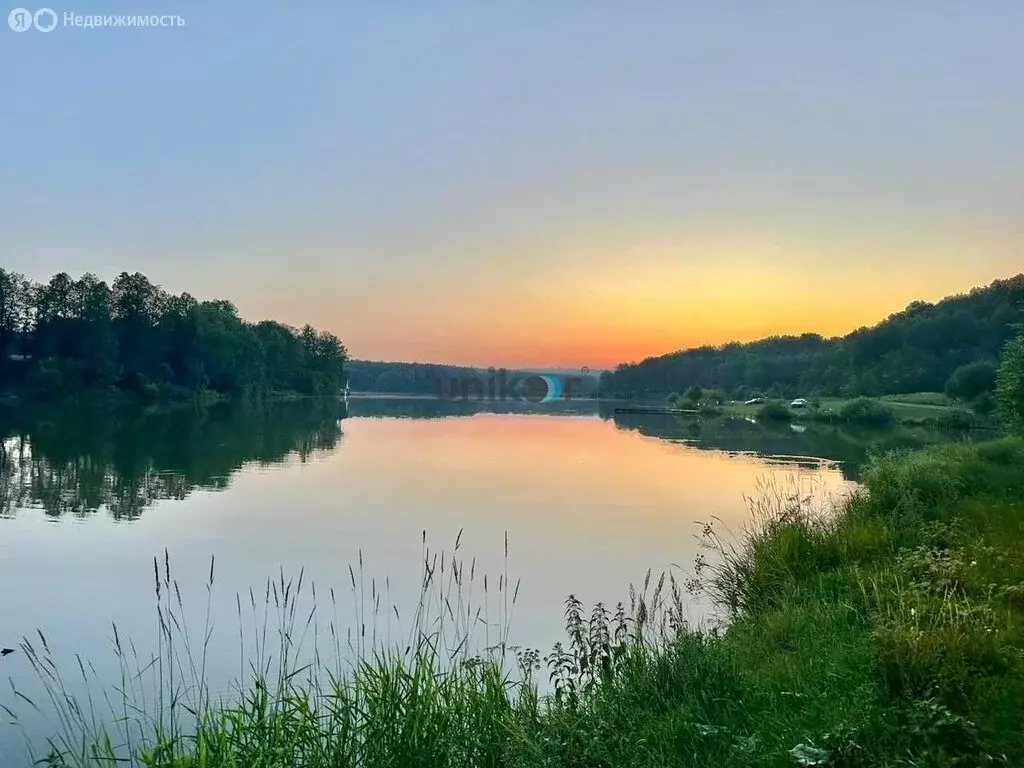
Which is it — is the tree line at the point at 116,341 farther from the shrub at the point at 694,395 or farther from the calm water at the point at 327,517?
the shrub at the point at 694,395

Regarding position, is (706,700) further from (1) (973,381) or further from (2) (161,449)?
A: (1) (973,381)

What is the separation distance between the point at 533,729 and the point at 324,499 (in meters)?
15.6

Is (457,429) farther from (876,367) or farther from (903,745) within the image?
(876,367)

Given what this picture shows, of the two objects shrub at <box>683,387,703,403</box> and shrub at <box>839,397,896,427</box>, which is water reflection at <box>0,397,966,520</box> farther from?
shrub at <box>683,387,703,403</box>

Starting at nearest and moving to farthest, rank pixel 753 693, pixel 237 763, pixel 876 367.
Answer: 1. pixel 237 763
2. pixel 753 693
3. pixel 876 367

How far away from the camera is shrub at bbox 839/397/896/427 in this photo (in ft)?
212

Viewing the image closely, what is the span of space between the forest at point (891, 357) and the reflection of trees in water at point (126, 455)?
5010 centimetres

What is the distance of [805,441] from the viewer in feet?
147

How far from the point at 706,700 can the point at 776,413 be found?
247 ft

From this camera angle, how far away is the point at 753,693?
534 centimetres

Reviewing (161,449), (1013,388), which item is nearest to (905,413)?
(1013,388)

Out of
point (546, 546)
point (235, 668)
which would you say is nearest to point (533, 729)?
point (235, 668)

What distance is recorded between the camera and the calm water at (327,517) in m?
10.1

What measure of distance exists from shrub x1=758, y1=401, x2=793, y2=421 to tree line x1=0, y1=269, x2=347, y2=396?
5806cm
